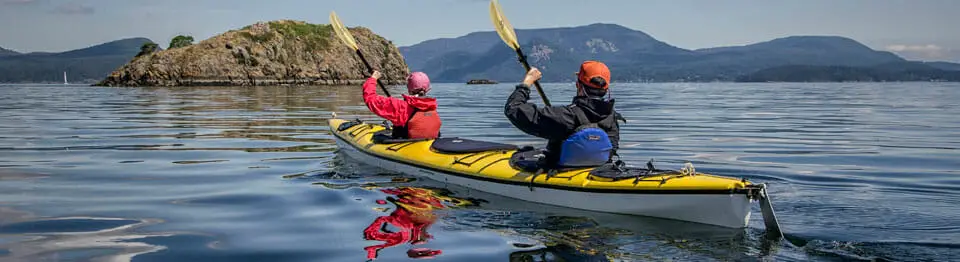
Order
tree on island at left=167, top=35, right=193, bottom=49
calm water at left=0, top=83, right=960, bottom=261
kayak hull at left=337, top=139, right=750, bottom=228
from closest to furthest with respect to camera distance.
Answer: calm water at left=0, top=83, right=960, bottom=261 < kayak hull at left=337, top=139, right=750, bottom=228 < tree on island at left=167, top=35, right=193, bottom=49

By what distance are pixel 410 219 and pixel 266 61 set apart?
11949 cm

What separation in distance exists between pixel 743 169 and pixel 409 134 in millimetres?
5592

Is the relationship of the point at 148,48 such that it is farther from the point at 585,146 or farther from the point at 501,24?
the point at 585,146

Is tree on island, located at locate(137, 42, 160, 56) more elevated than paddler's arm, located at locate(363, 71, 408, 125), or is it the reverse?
tree on island, located at locate(137, 42, 160, 56)

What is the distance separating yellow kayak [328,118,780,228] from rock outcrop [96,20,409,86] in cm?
9678

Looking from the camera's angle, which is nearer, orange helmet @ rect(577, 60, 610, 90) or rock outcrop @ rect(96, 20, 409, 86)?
orange helmet @ rect(577, 60, 610, 90)

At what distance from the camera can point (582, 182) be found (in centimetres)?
861

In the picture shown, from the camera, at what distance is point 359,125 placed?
15.8m

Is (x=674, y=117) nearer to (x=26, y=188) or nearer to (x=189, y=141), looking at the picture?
(x=189, y=141)

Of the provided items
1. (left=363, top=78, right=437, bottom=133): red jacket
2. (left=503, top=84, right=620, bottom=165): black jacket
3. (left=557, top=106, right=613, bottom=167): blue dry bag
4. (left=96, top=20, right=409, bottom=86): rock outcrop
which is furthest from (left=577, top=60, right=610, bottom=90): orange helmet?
(left=96, top=20, right=409, bottom=86): rock outcrop

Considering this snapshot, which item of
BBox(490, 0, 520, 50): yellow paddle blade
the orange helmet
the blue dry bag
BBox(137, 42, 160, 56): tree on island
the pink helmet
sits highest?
BBox(137, 42, 160, 56): tree on island

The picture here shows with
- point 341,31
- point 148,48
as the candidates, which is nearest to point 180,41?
point 148,48

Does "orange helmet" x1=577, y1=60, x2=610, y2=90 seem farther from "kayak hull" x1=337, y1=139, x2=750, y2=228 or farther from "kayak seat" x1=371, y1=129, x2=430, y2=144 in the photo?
"kayak seat" x1=371, y1=129, x2=430, y2=144

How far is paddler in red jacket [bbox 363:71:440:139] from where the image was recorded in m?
12.5
